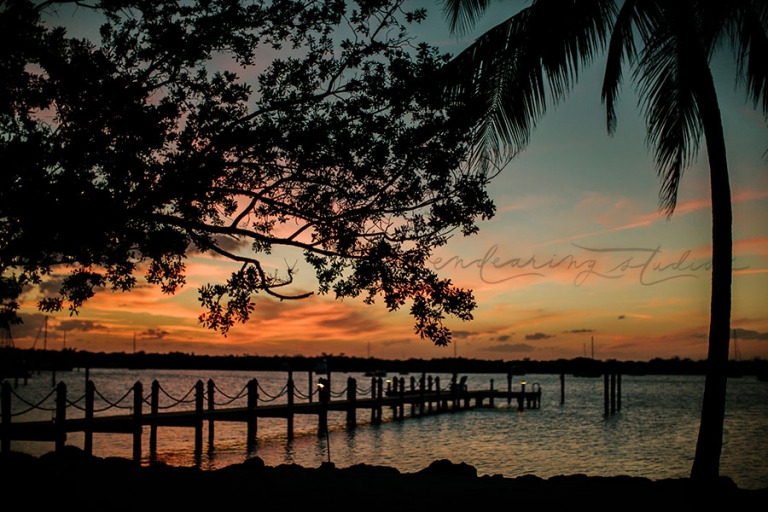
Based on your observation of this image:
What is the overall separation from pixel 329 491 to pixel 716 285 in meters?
6.56

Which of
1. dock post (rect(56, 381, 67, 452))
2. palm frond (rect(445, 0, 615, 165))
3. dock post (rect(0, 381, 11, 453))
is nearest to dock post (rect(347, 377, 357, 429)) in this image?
dock post (rect(56, 381, 67, 452))

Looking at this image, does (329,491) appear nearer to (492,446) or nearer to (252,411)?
(252,411)

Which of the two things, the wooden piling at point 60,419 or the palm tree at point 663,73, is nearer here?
the palm tree at point 663,73

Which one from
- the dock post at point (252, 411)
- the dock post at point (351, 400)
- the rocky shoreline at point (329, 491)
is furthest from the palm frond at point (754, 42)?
the dock post at point (351, 400)

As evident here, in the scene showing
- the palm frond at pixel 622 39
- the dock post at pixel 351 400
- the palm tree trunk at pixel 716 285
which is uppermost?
the palm frond at pixel 622 39

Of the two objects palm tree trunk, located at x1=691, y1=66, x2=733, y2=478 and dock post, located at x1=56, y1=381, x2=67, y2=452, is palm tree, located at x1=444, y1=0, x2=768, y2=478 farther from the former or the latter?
dock post, located at x1=56, y1=381, x2=67, y2=452

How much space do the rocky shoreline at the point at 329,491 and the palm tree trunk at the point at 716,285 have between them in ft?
2.38

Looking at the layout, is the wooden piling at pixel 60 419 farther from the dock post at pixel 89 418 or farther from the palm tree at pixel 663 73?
the palm tree at pixel 663 73

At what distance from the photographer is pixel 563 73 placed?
1301 centimetres

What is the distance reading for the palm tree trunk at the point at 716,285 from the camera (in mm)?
11297

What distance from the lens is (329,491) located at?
9938 mm

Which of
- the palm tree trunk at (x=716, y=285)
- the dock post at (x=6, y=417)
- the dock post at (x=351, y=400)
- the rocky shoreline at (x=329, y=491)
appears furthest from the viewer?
the dock post at (x=351, y=400)

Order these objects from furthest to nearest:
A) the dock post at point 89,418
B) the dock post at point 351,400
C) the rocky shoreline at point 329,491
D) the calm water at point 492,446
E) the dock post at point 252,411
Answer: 1. the dock post at point 351,400
2. the dock post at point 252,411
3. the calm water at point 492,446
4. the dock post at point 89,418
5. the rocky shoreline at point 329,491

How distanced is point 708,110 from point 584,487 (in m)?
6.04
